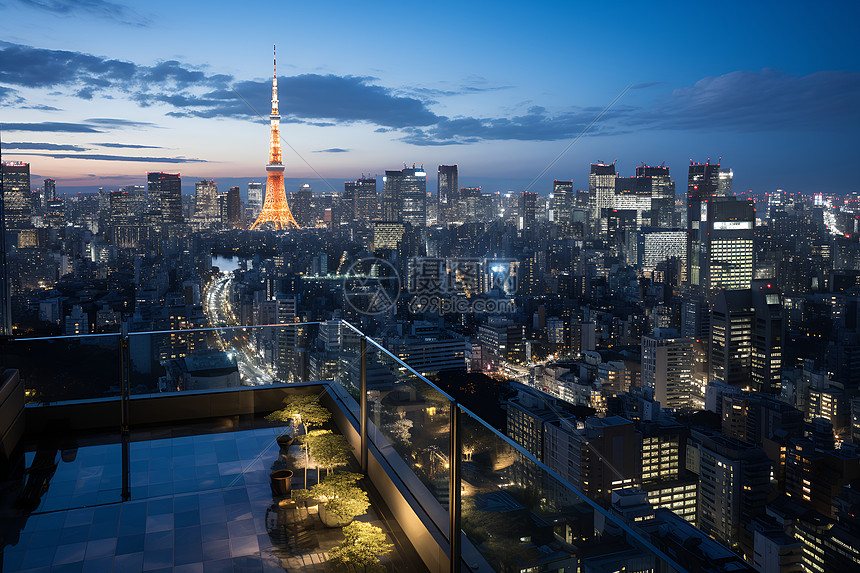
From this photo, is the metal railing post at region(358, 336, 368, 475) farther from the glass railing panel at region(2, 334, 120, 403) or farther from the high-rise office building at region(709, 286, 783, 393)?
the high-rise office building at region(709, 286, 783, 393)

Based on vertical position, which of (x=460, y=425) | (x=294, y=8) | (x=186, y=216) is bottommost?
(x=460, y=425)

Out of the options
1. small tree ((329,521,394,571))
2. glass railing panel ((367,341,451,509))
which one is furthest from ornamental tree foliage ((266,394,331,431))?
small tree ((329,521,394,571))

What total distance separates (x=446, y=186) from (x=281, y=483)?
26.7 metres

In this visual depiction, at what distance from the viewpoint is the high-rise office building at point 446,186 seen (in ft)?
90.6

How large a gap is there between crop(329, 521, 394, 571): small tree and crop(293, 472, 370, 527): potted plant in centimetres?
25

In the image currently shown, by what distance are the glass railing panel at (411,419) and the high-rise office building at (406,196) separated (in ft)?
74.3

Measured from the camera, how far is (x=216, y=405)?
3367mm

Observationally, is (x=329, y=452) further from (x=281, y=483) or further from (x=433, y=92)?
(x=433, y=92)

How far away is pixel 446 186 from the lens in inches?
1121

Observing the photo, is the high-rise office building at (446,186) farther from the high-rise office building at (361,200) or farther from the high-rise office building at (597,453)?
the high-rise office building at (597,453)

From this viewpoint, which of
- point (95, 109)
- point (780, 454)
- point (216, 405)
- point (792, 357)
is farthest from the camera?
point (792, 357)

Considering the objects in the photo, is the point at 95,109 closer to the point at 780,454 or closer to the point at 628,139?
the point at 780,454

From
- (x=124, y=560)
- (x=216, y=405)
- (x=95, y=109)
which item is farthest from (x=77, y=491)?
(x=95, y=109)

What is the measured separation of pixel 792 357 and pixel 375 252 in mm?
14073
